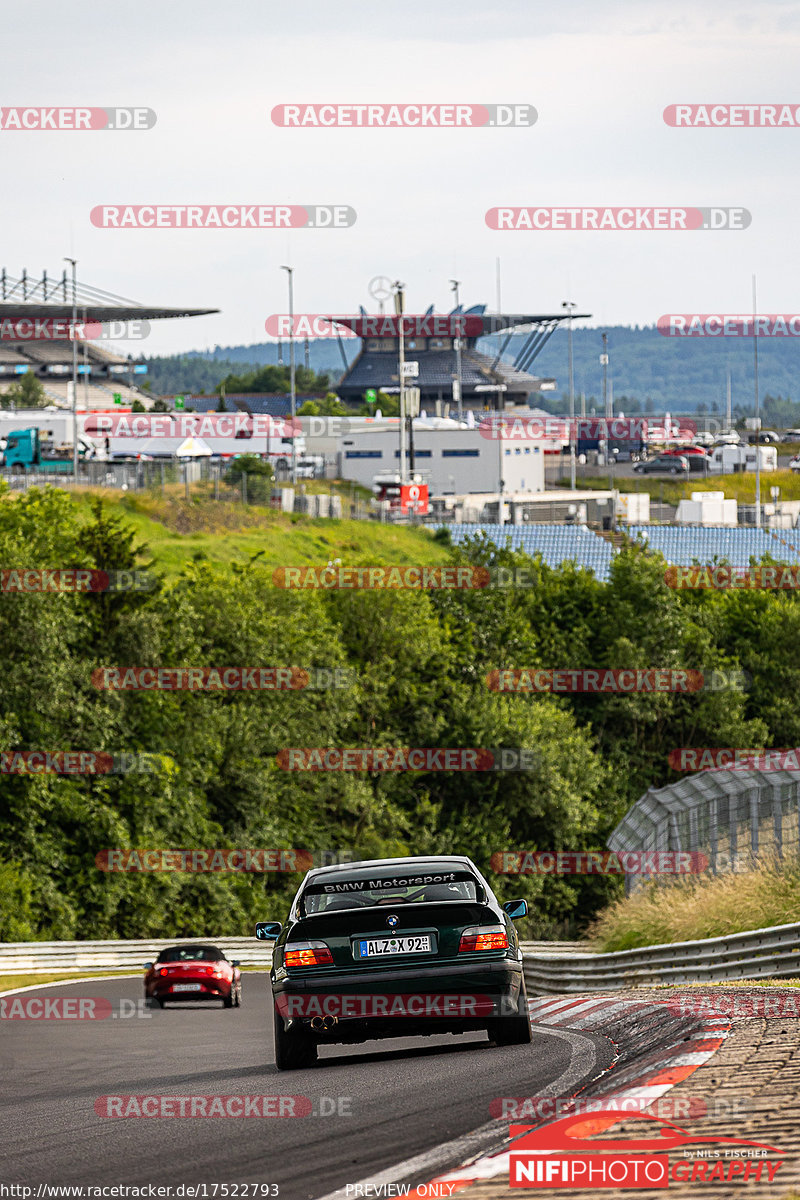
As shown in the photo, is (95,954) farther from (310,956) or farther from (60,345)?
(60,345)

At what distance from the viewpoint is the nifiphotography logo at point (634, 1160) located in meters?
5.36

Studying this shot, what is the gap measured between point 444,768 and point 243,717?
856 cm

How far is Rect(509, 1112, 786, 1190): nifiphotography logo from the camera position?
5363 millimetres

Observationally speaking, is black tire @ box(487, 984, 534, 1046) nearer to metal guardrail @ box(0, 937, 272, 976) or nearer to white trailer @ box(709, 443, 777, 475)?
metal guardrail @ box(0, 937, 272, 976)

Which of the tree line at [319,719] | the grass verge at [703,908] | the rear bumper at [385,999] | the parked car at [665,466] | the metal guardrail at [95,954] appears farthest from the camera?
the parked car at [665,466]

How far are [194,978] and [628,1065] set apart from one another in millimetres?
13560

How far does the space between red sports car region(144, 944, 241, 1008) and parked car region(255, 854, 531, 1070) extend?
37.7ft

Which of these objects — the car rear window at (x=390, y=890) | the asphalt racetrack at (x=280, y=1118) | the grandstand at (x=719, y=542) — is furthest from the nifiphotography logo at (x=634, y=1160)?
the grandstand at (x=719, y=542)

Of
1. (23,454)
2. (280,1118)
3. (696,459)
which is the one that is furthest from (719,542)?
(280,1118)

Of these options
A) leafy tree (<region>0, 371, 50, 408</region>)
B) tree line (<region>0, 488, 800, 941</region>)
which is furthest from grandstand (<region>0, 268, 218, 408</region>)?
tree line (<region>0, 488, 800, 941</region>)

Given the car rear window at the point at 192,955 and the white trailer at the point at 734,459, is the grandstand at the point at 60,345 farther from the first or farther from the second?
the car rear window at the point at 192,955

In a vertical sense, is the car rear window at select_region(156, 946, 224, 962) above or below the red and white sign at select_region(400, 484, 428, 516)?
below

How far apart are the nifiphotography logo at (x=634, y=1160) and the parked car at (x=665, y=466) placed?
11806 centimetres

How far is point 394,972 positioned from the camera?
372 inches
